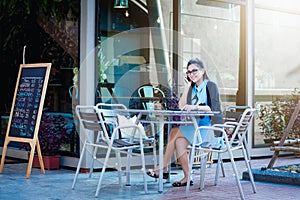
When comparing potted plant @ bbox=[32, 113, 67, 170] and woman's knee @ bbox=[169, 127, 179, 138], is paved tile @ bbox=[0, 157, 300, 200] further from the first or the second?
woman's knee @ bbox=[169, 127, 179, 138]

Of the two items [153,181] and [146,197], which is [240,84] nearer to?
[153,181]

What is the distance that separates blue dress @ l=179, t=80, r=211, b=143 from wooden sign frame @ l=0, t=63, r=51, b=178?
5.55 feet

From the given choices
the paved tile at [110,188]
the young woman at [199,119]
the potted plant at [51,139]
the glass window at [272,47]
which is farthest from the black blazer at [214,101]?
the glass window at [272,47]

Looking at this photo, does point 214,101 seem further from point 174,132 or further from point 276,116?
point 276,116

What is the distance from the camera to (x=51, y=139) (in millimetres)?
6523

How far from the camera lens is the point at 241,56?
8016 mm

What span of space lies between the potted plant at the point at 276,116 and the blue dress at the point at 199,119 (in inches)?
117

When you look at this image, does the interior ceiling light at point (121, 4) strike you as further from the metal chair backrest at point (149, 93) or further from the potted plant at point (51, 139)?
the potted plant at point (51, 139)

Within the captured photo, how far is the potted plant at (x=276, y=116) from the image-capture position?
8.27 m

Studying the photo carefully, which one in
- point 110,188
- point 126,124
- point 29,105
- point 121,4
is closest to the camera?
point 110,188

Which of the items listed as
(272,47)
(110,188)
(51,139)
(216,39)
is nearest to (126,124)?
(110,188)

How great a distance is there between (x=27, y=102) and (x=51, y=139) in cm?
53

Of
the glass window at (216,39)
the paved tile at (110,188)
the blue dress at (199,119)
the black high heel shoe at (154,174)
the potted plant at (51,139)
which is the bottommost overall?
the paved tile at (110,188)

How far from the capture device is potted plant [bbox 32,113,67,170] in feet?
21.4
